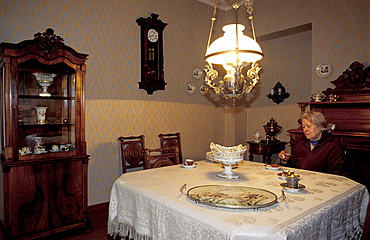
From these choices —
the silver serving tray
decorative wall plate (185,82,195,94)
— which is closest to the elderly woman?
the silver serving tray

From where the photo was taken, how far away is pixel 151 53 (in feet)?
12.9

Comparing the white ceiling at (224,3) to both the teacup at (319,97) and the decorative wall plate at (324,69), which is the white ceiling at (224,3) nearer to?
the decorative wall plate at (324,69)

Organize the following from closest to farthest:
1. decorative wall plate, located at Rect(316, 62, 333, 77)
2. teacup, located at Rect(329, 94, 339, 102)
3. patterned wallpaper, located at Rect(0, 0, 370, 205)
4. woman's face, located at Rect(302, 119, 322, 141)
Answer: woman's face, located at Rect(302, 119, 322, 141)
patterned wallpaper, located at Rect(0, 0, 370, 205)
teacup, located at Rect(329, 94, 339, 102)
decorative wall plate, located at Rect(316, 62, 333, 77)

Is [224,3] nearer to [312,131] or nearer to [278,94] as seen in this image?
[278,94]

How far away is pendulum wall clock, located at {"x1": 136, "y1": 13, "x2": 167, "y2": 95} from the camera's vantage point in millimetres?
3830

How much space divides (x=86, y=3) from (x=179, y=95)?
1.87 meters

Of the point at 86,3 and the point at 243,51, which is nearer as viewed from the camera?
the point at 243,51

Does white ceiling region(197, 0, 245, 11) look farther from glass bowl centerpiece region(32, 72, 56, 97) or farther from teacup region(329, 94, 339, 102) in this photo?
glass bowl centerpiece region(32, 72, 56, 97)

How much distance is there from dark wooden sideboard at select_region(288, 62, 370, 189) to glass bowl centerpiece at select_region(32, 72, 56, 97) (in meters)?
3.18

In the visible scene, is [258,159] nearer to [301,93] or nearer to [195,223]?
[301,93]

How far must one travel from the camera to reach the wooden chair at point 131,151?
3549 mm

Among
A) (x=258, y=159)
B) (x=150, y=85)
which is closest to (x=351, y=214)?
(x=150, y=85)

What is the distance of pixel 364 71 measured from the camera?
3287 millimetres

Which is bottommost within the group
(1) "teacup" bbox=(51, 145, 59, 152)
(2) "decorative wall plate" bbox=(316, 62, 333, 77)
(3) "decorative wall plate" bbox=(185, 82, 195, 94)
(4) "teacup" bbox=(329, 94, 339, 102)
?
(1) "teacup" bbox=(51, 145, 59, 152)
